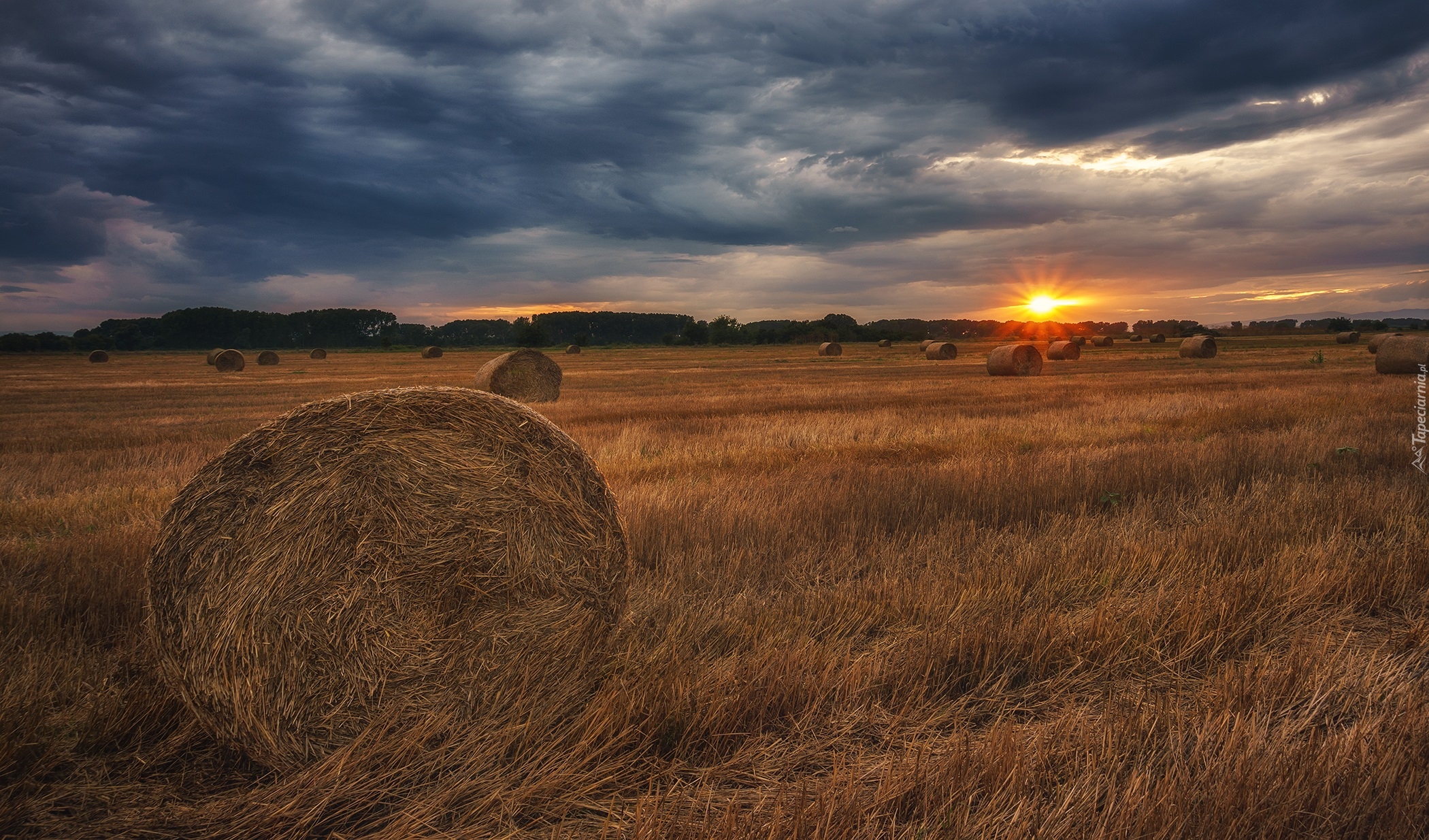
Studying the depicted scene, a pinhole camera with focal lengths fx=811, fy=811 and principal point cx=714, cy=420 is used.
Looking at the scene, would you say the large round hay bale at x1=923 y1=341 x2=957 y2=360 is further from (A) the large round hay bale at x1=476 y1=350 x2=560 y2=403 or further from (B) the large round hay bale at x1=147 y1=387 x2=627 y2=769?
(B) the large round hay bale at x1=147 y1=387 x2=627 y2=769

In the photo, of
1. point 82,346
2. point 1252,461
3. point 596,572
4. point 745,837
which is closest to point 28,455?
point 596,572

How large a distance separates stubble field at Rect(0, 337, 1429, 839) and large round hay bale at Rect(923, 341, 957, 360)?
35.7 metres

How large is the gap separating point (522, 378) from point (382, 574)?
66.5ft

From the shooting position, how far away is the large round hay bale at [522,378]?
77.3 ft

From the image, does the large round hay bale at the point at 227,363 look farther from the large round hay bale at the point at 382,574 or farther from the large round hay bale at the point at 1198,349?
the large round hay bale at the point at 1198,349

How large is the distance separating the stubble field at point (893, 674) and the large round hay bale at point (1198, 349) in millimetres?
33705

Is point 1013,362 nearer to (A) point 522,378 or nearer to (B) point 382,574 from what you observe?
(A) point 522,378

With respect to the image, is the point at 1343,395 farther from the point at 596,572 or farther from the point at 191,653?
the point at 191,653

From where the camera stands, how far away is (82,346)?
295 feet

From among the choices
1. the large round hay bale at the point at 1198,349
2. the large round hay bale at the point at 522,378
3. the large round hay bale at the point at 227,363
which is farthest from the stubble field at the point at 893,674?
the large round hay bale at the point at 227,363

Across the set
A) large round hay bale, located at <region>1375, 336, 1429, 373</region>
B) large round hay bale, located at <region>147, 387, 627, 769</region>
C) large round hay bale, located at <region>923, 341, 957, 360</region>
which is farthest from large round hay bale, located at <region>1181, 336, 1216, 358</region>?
large round hay bale, located at <region>147, 387, 627, 769</region>

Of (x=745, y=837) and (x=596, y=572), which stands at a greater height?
(x=596, y=572)

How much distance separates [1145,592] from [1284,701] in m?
1.52

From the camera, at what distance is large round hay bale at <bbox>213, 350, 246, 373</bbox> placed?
42.8 metres
